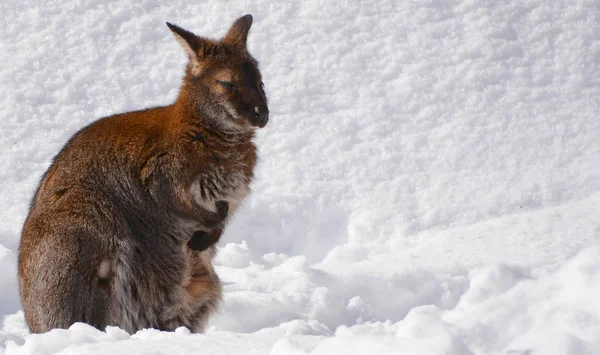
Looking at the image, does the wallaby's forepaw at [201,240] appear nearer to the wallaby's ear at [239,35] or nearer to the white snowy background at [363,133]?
the white snowy background at [363,133]

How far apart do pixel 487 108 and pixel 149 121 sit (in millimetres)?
3408

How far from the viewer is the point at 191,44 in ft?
17.9

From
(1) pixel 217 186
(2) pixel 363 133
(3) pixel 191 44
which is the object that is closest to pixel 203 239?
(1) pixel 217 186

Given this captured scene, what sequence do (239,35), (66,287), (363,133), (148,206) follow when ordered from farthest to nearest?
1. (363,133)
2. (239,35)
3. (148,206)
4. (66,287)

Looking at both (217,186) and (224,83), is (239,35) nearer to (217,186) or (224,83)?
(224,83)

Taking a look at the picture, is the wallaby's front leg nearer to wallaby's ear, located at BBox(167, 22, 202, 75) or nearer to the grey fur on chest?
the grey fur on chest

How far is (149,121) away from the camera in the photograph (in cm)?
544

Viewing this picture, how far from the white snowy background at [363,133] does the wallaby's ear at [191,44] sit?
1381mm

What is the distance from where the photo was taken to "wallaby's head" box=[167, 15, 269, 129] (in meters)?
5.27

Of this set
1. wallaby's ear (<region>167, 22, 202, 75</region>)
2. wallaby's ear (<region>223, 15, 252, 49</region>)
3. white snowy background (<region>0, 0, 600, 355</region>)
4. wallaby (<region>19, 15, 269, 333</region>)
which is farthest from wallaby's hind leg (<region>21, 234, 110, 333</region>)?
wallaby's ear (<region>223, 15, 252, 49</region>)

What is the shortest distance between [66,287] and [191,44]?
149 centimetres

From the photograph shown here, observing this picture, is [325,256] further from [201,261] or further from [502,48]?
[502,48]

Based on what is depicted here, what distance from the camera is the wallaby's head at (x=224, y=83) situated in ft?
17.3

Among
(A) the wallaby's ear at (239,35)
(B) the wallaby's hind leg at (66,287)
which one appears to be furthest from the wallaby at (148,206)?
(A) the wallaby's ear at (239,35)
